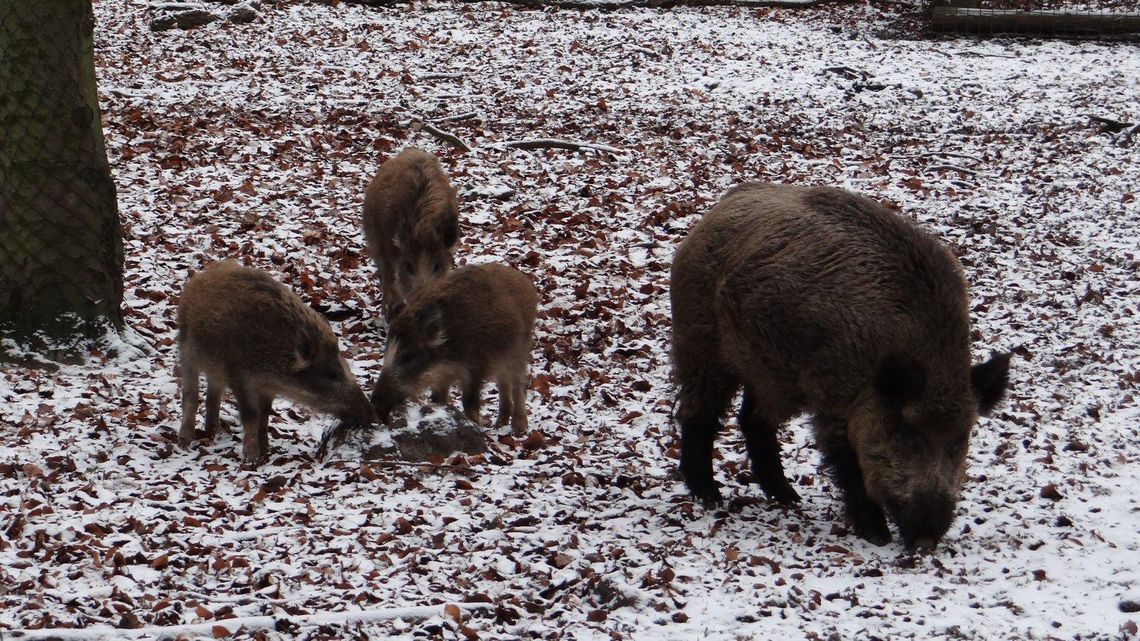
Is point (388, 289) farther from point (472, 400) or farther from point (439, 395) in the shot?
point (472, 400)

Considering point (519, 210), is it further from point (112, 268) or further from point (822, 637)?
point (822, 637)

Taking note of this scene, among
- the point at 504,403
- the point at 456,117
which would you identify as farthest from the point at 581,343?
the point at 456,117

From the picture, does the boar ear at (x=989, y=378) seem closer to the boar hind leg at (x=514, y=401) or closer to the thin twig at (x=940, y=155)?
the boar hind leg at (x=514, y=401)

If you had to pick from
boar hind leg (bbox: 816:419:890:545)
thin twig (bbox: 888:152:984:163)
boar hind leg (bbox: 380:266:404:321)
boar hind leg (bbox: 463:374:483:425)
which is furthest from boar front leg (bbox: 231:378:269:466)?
thin twig (bbox: 888:152:984:163)

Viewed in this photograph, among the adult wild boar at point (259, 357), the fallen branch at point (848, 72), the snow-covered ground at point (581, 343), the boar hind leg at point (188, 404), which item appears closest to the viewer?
the snow-covered ground at point (581, 343)

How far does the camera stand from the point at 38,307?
8602 millimetres

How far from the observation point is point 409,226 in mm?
10328

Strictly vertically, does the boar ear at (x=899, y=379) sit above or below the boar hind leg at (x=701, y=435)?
above

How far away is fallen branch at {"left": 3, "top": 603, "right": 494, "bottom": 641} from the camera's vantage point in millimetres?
4875

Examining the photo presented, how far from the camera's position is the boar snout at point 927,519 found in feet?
20.6

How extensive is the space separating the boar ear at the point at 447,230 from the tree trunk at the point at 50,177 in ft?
9.35

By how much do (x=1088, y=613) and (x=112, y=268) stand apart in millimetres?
7320

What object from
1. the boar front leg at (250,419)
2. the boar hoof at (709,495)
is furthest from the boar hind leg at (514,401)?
the boar front leg at (250,419)

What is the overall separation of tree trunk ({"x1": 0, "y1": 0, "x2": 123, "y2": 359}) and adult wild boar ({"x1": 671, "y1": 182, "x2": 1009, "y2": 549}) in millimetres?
4815
